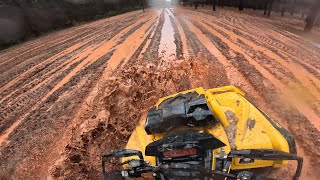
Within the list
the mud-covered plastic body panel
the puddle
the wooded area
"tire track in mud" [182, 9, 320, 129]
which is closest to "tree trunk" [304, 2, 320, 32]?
the wooded area

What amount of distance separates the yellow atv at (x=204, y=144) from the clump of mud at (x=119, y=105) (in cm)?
142

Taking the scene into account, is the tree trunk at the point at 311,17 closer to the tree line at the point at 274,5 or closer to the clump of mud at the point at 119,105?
the tree line at the point at 274,5

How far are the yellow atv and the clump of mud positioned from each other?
4.66 ft

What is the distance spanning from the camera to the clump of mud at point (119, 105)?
5578 mm

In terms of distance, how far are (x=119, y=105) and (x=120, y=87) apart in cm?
109

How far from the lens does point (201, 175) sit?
3.55m

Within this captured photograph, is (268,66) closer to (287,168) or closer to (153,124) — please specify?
(287,168)

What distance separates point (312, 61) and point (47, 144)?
8953mm

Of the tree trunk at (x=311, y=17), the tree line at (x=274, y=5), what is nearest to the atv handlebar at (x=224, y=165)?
the tree trunk at (x=311, y=17)

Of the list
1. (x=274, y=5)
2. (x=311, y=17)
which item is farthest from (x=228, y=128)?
(x=274, y=5)

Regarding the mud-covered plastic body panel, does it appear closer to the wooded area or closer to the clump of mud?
the clump of mud

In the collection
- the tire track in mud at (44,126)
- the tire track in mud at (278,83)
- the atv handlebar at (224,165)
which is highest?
the atv handlebar at (224,165)

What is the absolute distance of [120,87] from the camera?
848 cm

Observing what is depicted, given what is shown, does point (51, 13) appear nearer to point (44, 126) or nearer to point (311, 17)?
point (311, 17)
